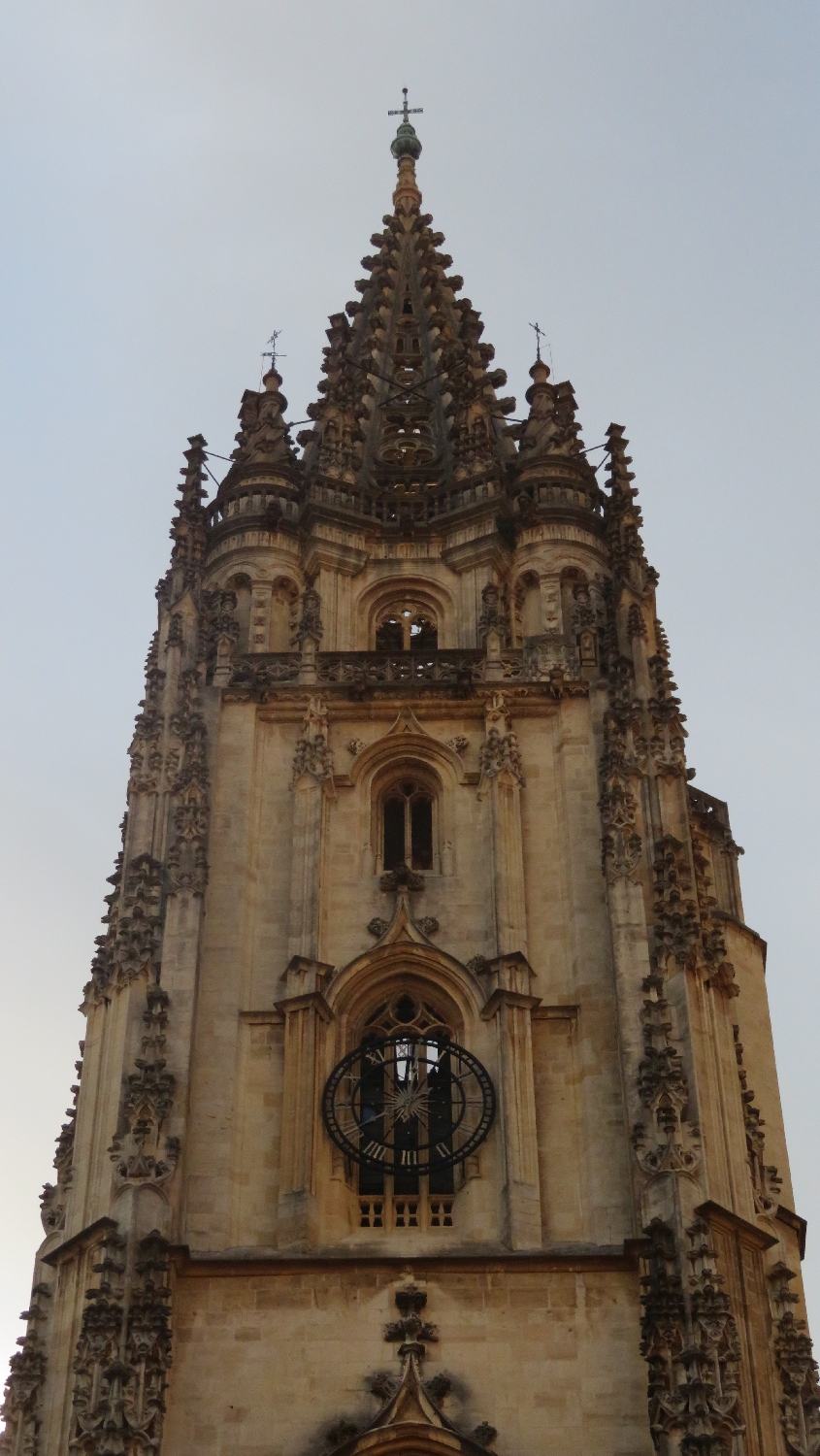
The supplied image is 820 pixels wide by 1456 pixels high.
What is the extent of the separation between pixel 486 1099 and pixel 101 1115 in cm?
477

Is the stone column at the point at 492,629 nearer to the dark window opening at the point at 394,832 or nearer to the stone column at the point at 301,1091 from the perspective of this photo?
the dark window opening at the point at 394,832

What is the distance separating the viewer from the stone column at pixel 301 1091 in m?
28.3

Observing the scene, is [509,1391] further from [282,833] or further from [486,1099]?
[282,833]

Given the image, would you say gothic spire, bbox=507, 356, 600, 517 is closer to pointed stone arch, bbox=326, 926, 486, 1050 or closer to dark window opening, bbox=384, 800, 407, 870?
dark window opening, bbox=384, 800, 407, 870

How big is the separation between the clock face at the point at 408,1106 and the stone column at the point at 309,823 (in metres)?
1.85

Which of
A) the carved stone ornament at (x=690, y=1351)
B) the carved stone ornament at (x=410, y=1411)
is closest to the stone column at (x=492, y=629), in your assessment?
the carved stone ornament at (x=690, y=1351)

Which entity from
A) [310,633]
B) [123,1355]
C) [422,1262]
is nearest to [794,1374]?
[422,1262]

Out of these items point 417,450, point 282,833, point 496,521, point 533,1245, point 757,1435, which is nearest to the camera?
point 757,1435

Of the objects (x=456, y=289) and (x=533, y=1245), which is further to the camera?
(x=456, y=289)

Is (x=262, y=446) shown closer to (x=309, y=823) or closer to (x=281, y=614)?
(x=281, y=614)

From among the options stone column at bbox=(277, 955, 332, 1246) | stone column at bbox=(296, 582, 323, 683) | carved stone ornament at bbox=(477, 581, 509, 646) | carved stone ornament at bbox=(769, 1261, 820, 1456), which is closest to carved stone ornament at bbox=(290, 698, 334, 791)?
stone column at bbox=(296, 582, 323, 683)

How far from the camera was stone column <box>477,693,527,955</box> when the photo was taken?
31.2 metres

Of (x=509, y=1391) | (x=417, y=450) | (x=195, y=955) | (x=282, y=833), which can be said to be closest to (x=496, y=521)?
(x=417, y=450)

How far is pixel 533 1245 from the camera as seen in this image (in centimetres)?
2789
